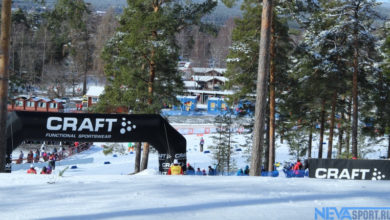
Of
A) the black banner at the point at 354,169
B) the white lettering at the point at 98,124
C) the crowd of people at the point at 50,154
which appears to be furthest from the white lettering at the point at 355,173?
the crowd of people at the point at 50,154

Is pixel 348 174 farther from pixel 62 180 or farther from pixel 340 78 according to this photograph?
pixel 340 78

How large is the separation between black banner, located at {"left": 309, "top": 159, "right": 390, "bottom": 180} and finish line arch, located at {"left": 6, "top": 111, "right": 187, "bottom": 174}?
4.85 m

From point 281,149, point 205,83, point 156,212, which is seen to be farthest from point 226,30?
point 156,212

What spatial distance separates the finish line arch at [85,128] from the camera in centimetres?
1103

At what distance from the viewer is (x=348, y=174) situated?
38.4 feet

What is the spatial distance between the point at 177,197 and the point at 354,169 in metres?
7.32

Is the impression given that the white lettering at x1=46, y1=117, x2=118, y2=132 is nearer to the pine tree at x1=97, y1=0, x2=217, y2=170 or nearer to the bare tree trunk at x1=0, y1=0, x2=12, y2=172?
the bare tree trunk at x1=0, y1=0, x2=12, y2=172

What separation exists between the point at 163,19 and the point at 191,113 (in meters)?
39.2

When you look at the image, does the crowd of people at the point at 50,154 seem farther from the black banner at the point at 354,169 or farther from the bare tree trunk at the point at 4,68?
the black banner at the point at 354,169

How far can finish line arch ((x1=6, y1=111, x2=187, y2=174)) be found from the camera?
11.0 metres

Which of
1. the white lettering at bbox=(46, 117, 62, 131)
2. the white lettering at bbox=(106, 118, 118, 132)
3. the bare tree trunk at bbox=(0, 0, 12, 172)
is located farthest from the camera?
the white lettering at bbox=(106, 118, 118, 132)

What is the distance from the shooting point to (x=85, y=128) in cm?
1130

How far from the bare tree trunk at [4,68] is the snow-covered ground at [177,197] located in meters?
2.66

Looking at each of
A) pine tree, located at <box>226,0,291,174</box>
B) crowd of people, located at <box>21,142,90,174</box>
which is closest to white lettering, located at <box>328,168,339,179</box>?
pine tree, located at <box>226,0,291,174</box>
